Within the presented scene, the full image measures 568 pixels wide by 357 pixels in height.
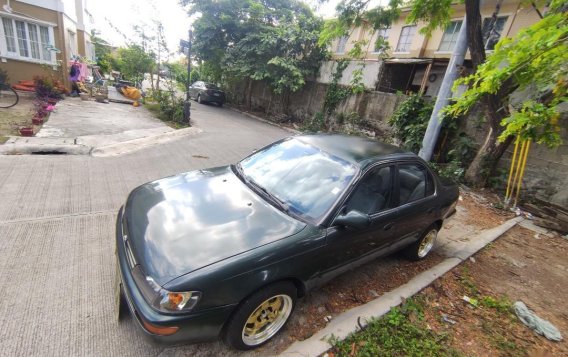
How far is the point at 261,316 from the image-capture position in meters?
2.19

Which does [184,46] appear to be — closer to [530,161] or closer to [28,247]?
[28,247]

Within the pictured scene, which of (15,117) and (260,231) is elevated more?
(260,231)

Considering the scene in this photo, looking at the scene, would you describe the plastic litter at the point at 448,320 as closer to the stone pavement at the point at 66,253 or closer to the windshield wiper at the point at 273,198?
the stone pavement at the point at 66,253

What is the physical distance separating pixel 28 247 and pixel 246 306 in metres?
2.60

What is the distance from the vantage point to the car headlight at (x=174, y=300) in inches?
67.6

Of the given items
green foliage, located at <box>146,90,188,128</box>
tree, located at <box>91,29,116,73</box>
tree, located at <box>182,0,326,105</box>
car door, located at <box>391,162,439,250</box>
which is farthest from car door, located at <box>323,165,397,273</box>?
tree, located at <box>91,29,116,73</box>

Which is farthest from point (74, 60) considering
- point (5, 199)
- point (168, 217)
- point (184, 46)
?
point (168, 217)

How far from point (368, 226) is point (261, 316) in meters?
1.23

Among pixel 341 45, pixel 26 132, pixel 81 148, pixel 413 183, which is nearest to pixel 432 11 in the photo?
pixel 413 183

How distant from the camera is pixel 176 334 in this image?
5.73 feet

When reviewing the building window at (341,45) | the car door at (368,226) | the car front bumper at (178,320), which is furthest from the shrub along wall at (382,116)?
the car front bumper at (178,320)

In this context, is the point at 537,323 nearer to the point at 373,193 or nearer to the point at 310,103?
the point at 373,193

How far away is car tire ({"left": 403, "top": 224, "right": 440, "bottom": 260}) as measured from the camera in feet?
11.7

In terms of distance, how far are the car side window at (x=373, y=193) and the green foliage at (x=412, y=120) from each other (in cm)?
589
